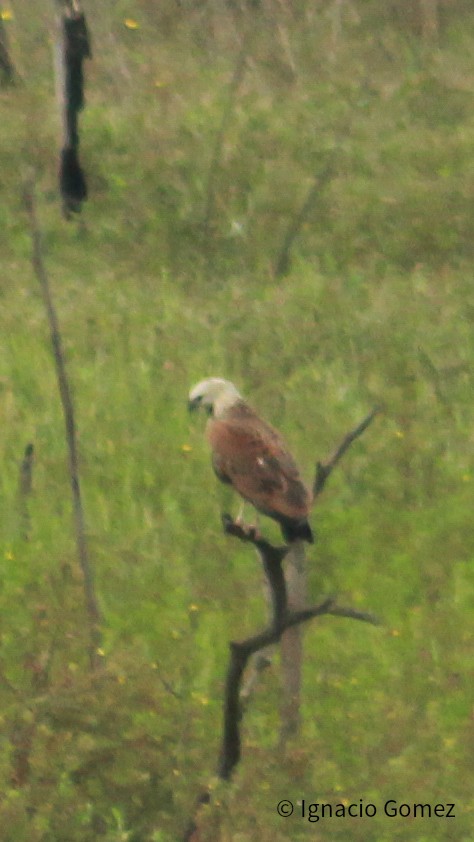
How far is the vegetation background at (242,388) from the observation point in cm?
551

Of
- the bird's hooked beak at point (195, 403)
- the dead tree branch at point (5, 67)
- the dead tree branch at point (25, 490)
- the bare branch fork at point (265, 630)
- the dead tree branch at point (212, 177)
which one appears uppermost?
the bare branch fork at point (265, 630)

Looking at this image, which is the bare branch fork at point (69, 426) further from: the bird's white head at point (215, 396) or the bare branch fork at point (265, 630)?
the bird's white head at point (215, 396)

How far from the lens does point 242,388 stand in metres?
10.1

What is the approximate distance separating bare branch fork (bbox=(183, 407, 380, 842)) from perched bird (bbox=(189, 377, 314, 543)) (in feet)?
2.31

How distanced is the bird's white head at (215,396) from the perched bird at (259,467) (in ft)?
0.03

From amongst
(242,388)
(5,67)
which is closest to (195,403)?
(242,388)

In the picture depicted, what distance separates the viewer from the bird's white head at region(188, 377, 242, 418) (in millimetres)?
7023

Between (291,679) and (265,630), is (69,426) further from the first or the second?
(291,679)

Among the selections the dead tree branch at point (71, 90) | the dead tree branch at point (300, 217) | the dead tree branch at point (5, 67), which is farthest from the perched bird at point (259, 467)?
the dead tree branch at point (5, 67)

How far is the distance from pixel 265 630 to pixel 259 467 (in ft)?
4.93

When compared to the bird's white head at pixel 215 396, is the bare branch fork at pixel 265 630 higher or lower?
higher

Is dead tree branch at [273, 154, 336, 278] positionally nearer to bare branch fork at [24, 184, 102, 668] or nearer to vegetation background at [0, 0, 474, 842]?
vegetation background at [0, 0, 474, 842]

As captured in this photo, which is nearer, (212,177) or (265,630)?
(265,630)

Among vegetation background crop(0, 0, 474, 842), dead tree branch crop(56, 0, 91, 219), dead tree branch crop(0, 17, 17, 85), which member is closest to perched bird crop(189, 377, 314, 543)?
vegetation background crop(0, 0, 474, 842)
